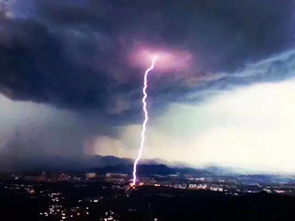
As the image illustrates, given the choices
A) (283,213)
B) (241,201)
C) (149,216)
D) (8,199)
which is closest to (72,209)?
(8,199)

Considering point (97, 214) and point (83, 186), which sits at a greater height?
point (83, 186)

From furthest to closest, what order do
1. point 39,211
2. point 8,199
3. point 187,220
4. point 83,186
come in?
point 83,186, point 8,199, point 39,211, point 187,220

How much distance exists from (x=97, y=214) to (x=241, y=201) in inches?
1304

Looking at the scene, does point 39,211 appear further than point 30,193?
No

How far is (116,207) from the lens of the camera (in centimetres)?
11344

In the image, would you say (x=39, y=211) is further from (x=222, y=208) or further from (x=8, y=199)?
(x=222, y=208)

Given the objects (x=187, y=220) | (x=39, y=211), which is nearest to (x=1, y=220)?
(x=39, y=211)

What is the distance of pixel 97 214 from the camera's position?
348 ft

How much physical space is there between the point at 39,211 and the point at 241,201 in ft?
156

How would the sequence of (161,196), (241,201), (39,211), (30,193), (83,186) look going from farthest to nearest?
Result: (83,186) < (30,193) < (161,196) < (39,211) < (241,201)

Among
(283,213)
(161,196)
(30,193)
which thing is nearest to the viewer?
(283,213)

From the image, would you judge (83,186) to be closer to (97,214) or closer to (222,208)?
(97,214)

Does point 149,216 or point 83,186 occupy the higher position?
point 83,186

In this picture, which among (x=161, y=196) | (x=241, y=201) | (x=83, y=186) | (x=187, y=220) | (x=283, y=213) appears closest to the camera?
(x=283, y=213)
